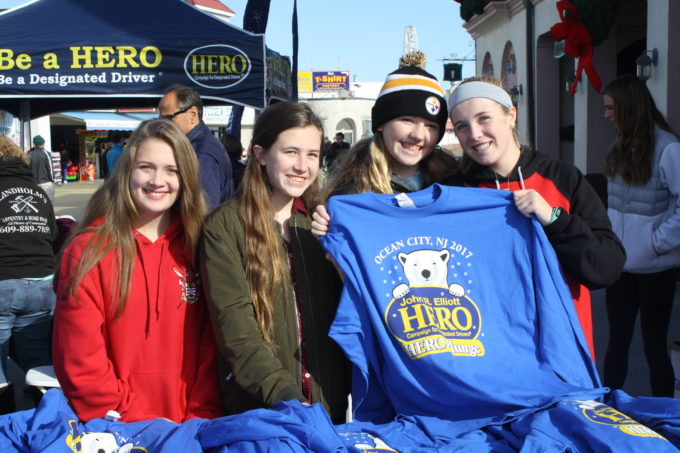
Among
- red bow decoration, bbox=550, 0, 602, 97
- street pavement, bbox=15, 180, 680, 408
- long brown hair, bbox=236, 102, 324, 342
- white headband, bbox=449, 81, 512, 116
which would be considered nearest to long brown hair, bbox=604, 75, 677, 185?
street pavement, bbox=15, 180, 680, 408

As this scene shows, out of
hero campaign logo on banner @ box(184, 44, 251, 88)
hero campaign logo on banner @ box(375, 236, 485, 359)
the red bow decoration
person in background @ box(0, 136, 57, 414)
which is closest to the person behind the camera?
hero campaign logo on banner @ box(375, 236, 485, 359)

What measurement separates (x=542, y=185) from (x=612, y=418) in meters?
0.96

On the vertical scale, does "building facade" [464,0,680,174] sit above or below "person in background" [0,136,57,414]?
above

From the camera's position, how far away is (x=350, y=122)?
57906 mm

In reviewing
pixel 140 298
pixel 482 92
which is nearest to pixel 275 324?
pixel 140 298

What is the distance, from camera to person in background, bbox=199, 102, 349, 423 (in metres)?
2.08

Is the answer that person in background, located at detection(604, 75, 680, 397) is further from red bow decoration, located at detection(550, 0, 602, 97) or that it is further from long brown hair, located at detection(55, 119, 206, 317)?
red bow decoration, located at detection(550, 0, 602, 97)

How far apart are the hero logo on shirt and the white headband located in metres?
1.16

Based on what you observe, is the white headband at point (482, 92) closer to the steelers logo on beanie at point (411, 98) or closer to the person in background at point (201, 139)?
the steelers logo on beanie at point (411, 98)

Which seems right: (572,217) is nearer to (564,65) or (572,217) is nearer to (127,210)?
(127,210)

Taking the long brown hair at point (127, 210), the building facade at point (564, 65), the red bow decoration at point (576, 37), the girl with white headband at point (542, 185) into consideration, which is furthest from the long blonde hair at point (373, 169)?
the red bow decoration at point (576, 37)

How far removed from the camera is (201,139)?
4.66 meters

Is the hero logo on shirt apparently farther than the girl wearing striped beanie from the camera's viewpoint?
No

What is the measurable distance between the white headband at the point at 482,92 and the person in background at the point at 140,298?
1066mm
